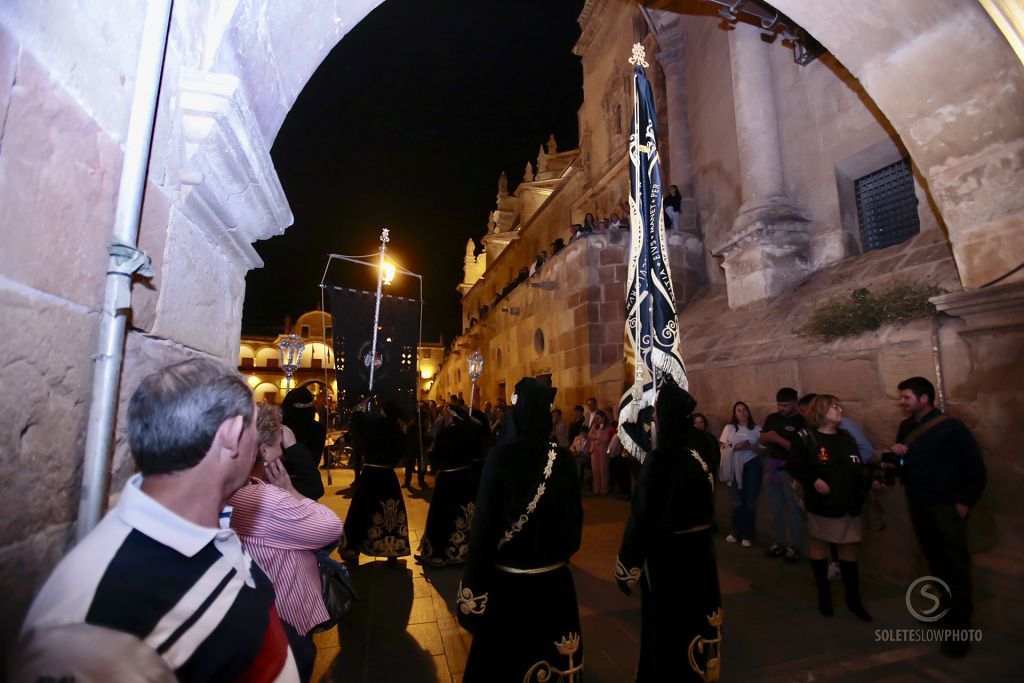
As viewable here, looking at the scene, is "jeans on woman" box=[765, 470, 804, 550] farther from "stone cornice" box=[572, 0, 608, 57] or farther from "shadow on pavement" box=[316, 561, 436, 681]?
"stone cornice" box=[572, 0, 608, 57]

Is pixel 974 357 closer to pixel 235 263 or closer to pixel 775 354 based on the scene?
pixel 775 354

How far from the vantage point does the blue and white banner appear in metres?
4.01

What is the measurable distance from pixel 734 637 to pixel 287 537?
3.27 meters

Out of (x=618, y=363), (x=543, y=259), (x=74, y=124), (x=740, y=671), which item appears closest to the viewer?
(x=74, y=124)

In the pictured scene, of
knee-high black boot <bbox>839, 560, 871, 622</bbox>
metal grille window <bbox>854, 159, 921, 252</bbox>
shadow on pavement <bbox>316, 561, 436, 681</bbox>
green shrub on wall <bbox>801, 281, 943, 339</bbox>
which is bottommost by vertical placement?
shadow on pavement <bbox>316, 561, 436, 681</bbox>

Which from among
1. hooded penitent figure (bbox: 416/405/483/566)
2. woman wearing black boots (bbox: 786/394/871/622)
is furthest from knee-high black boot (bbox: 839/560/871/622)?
hooded penitent figure (bbox: 416/405/483/566)

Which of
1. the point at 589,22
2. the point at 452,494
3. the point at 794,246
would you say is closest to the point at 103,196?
the point at 452,494

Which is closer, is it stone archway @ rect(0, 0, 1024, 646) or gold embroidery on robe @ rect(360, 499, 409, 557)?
stone archway @ rect(0, 0, 1024, 646)

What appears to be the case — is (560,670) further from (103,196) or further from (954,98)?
(954,98)

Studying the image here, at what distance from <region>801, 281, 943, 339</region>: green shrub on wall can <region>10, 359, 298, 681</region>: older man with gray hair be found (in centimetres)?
606

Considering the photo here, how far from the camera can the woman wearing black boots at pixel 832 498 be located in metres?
3.89

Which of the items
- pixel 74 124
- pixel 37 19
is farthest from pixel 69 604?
pixel 37 19

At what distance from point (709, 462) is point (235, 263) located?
2.99 meters

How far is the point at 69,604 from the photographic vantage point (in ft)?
2.56
